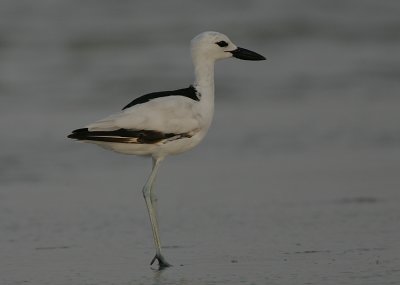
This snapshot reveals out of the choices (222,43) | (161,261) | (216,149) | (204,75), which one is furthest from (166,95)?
(216,149)

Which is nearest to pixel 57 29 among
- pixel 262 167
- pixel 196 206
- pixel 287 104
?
pixel 287 104

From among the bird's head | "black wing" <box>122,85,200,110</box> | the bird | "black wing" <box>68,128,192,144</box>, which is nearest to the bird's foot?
the bird

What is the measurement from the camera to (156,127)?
824cm

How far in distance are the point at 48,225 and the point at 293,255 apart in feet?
7.58

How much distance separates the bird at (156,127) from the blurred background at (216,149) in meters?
0.73

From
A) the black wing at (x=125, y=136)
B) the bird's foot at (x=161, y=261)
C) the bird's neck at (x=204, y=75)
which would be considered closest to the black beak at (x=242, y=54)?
the bird's neck at (x=204, y=75)

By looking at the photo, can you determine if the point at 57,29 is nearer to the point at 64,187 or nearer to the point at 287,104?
the point at 287,104

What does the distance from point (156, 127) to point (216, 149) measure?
4.02 metres

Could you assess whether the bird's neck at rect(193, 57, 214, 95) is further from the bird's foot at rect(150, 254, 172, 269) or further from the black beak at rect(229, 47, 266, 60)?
the bird's foot at rect(150, 254, 172, 269)

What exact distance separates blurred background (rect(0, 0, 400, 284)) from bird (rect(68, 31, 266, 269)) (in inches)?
28.6

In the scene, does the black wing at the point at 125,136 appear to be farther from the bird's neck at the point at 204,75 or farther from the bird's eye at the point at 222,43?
the bird's eye at the point at 222,43

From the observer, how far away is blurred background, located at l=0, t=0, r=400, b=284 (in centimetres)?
812

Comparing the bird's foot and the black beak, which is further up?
the black beak

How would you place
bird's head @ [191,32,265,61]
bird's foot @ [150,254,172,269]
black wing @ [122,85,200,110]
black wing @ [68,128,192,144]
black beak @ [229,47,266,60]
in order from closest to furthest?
bird's foot @ [150,254,172,269] < black wing @ [68,128,192,144] < black wing @ [122,85,200,110] < bird's head @ [191,32,265,61] < black beak @ [229,47,266,60]
